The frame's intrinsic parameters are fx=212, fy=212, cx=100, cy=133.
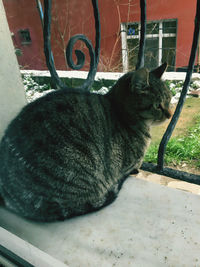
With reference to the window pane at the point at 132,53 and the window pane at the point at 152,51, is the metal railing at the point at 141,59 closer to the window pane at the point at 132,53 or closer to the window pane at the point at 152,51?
the window pane at the point at 132,53

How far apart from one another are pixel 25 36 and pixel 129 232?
21.3ft

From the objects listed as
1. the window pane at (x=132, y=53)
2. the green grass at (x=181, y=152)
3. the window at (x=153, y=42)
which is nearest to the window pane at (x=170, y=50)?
the window at (x=153, y=42)

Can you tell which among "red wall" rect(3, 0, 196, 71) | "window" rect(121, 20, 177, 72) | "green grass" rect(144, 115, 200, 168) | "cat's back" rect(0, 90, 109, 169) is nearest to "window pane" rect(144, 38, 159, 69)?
"window" rect(121, 20, 177, 72)

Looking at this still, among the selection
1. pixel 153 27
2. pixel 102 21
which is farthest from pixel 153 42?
pixel 102 21

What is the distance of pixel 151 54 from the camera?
198 inches

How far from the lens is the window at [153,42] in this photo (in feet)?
15.6

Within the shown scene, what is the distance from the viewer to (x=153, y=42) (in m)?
5.23

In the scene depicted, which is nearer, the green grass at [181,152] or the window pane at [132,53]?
the green grass at [181,152]

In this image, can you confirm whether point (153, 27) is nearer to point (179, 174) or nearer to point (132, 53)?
point (132, 53)

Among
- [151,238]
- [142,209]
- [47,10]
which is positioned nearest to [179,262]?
[151,238]

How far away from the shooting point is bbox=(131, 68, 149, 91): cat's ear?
2.64 feet

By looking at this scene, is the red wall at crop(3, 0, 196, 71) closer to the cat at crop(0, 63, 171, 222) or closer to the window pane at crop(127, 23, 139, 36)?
the window pane at crop(127, 23, 139, 36)

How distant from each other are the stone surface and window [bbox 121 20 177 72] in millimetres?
4319

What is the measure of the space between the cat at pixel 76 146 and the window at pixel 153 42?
4.06m
